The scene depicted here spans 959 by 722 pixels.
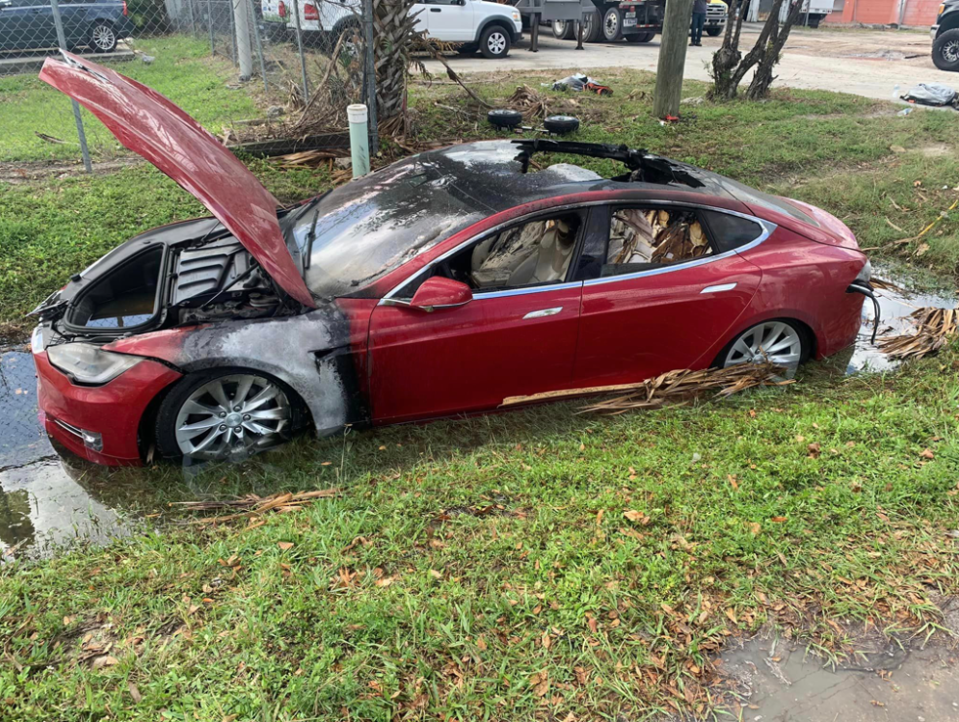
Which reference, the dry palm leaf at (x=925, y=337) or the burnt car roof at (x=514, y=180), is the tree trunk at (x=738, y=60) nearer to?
the dry palm leaf at (x=925, y=337)

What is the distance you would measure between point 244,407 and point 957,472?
3682 millimetres

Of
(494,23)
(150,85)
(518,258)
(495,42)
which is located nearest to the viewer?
(518,258)

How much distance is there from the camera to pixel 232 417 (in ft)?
13.3

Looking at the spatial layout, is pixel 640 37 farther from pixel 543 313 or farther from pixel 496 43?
pixel 543 313

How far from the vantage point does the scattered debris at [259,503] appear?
3693 mm

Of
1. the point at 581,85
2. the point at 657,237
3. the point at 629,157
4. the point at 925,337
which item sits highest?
the point at 629,157

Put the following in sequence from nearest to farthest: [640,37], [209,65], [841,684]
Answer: [841,684]
[209,65]
[640,37]

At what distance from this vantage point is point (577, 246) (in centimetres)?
431

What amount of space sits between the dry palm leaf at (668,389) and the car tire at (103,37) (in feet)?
49.8

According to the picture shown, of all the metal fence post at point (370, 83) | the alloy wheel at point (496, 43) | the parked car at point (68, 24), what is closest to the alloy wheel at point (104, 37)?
the parked car at point (68, 24)

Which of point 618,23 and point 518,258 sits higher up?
point 618,23

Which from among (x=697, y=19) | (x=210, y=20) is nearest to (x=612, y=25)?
(x=697, y=19)

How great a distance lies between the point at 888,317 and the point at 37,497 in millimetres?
5993

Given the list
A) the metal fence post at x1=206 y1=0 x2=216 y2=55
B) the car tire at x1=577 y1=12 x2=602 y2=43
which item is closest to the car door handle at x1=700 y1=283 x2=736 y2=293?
the metal fence post at x1=206 y1=0 x2=216 y2=55
